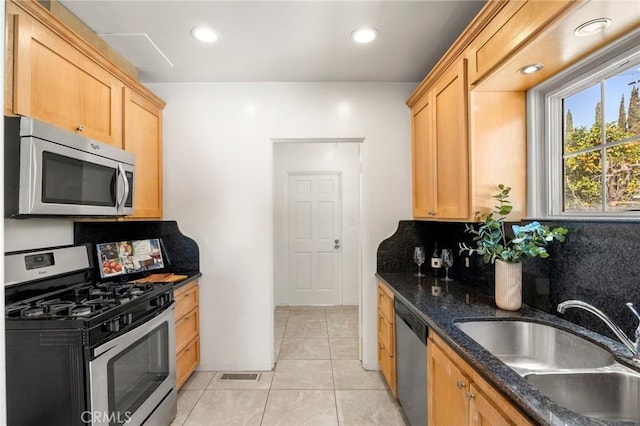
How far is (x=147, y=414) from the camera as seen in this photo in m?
1.77

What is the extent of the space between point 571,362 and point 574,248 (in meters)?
0.50

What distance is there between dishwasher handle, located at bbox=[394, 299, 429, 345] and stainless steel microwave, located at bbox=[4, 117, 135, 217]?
1890mm

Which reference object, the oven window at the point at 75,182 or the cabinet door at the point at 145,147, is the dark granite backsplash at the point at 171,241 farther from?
the oven window at the point at 75,182

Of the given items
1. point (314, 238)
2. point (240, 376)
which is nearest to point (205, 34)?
point (240, 376)

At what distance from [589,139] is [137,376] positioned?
8.58 feet

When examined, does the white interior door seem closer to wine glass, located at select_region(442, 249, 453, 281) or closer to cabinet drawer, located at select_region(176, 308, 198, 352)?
cabinet drawer, located at select_region(176, 308, 198, 352)

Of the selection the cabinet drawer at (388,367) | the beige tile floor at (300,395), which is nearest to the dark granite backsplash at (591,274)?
the cabinet drawer at (388,367)

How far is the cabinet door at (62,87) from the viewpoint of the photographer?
4.82 ft

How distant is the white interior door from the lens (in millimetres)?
4551

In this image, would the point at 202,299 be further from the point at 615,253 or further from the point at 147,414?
the point at 615,253

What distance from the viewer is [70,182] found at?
1.68 meters

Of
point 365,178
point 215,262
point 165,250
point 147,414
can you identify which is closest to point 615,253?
point 365,178

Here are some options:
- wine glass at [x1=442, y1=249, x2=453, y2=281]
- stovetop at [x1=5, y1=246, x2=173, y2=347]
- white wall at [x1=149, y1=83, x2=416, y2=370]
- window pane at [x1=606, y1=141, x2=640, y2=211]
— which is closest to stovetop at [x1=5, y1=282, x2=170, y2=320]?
stovetop at [x1=5, y1=246, x2=173, y2=347]

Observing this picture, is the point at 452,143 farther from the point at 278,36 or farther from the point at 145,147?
the point at 145,147
